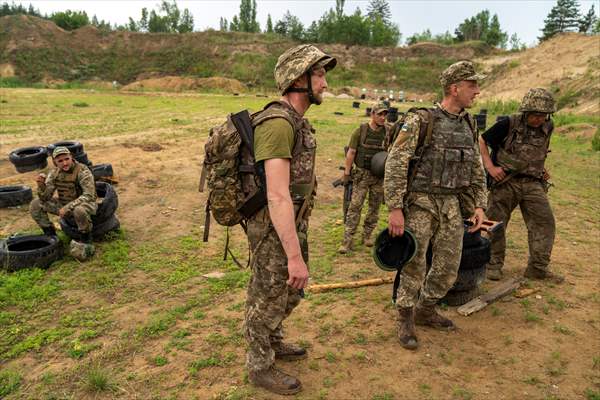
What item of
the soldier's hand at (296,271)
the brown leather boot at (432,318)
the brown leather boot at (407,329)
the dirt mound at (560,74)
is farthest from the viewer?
the dirt mound at (560,74)

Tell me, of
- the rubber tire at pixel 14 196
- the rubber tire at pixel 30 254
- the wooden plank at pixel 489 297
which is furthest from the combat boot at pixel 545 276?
the rubber tire at pixel 14 196

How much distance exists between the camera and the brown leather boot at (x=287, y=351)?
3561mm

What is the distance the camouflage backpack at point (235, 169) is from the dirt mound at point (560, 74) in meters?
23.1

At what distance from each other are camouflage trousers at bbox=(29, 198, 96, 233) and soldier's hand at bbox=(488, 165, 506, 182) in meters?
5.23

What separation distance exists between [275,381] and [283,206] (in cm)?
145

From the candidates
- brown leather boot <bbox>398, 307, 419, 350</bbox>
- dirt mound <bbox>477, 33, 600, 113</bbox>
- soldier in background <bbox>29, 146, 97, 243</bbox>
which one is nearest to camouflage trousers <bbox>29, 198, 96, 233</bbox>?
soldier in background <bbox>29, 146, 97, 243</bbox>

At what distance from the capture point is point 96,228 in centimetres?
622

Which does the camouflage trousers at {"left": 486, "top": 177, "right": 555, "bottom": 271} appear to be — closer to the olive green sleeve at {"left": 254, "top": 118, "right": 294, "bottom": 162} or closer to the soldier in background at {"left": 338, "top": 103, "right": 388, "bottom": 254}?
the soldier in background at {"left": 338, "top": 103, "right": 388, "bottom": 254}

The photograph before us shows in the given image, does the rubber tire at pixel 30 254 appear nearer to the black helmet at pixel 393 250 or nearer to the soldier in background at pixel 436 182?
the black helmet at pixel 393 250

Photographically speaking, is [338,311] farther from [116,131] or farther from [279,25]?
[279,25]

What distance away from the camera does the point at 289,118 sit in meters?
2.57

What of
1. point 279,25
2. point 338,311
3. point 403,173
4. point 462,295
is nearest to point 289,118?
point 403,173

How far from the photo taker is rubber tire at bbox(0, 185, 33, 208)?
762 centimetres

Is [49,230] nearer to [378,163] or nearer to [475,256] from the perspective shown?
[378,163]
